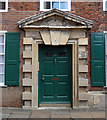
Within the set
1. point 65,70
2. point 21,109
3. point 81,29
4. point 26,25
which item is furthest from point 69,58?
point 21,109

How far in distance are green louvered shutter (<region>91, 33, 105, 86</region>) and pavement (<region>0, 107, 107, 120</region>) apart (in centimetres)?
118

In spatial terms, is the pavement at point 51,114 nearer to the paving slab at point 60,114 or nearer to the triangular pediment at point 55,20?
the paving slab at point 60,114

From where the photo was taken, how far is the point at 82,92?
6.94 meters

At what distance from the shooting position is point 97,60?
7031 mm

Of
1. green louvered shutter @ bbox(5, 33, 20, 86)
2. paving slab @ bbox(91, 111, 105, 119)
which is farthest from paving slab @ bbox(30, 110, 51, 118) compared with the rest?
paving slab @ bbox(91, 111, 105, 119)

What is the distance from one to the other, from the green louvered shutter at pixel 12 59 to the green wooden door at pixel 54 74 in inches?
37.4

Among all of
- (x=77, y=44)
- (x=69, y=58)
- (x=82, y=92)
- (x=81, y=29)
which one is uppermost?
(x=81, y=29)

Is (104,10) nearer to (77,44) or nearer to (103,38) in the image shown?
(103,38)

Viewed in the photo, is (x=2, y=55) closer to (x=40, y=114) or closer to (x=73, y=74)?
(x=40, y=114)

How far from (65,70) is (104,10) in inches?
114

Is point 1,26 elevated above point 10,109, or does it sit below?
above

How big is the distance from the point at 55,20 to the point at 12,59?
230 centimetres

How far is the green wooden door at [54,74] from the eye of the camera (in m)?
7.19

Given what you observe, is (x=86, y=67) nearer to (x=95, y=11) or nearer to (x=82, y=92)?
(x=82, y=92)
